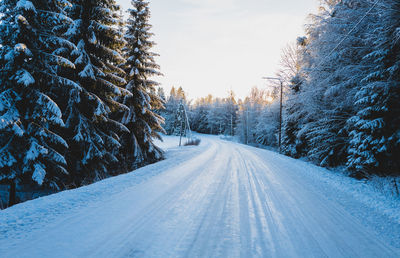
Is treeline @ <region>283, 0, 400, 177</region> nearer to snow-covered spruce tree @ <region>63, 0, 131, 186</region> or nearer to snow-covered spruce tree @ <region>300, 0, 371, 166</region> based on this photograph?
snow-covered spruce tree @ <region>300, 0, 371, 166</region>

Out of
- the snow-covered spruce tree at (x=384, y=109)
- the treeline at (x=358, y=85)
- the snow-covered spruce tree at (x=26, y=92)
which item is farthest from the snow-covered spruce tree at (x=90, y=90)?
the snow-covered spruce tree at (x=384, y=109)

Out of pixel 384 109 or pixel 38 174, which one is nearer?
pixel 38 174

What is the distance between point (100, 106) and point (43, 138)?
107 inches

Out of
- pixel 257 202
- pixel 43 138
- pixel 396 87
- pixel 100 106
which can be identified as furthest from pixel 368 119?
pixel 43 138

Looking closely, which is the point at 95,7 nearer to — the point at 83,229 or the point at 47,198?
the point at 47,198

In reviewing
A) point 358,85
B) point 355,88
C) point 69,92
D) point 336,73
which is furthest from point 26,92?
point 358,85

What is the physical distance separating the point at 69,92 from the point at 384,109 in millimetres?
13892

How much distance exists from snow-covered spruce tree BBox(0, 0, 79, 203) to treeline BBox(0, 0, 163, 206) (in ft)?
0.10

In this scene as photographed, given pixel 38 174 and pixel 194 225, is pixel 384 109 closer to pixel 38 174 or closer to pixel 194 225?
pixel 194 225

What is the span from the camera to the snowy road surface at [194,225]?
2695 millimetres

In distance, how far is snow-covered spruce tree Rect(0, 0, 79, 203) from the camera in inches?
269

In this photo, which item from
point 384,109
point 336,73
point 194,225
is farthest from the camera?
A: point 336,73

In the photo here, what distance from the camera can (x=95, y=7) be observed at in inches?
396

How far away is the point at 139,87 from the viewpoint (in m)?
14.0
